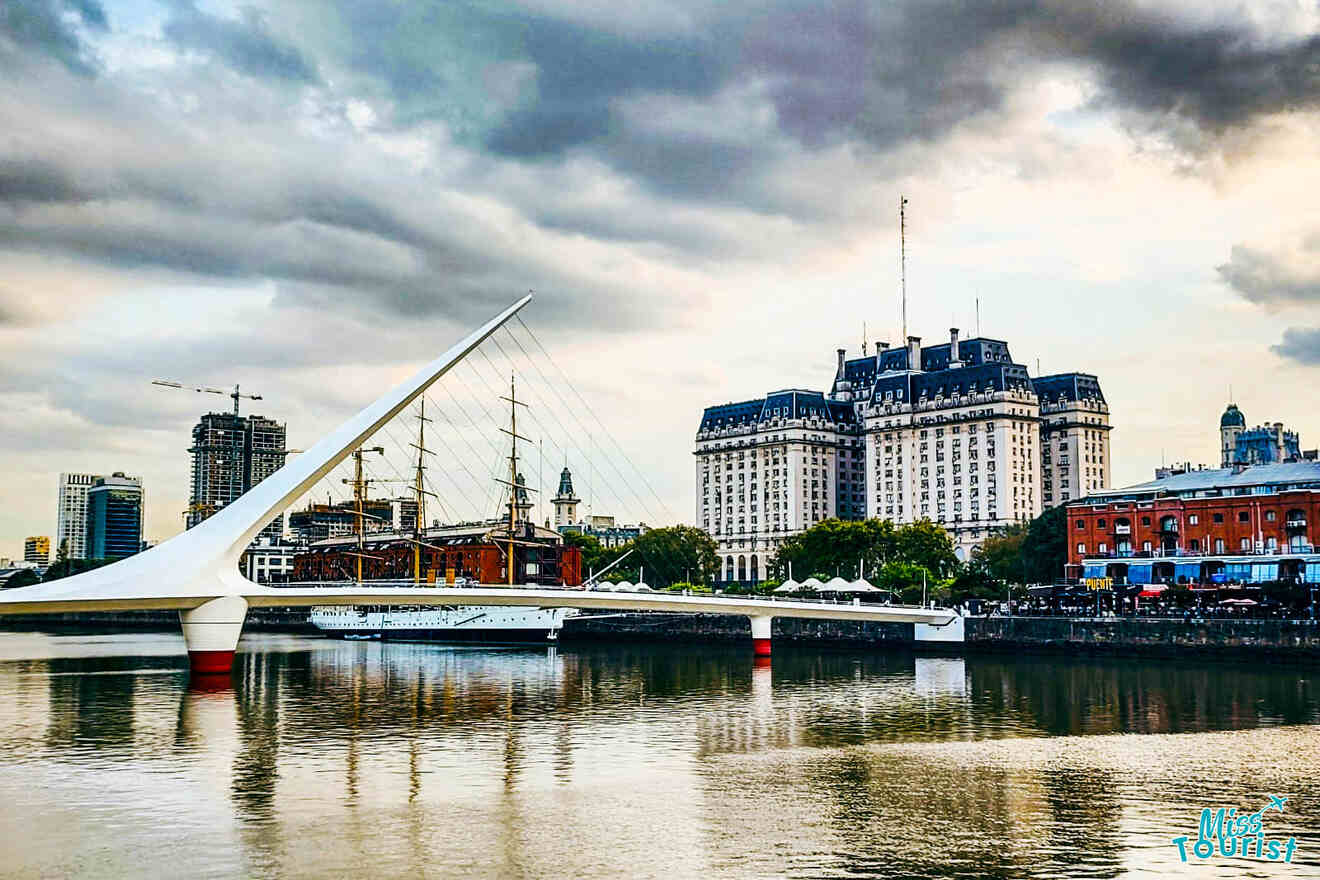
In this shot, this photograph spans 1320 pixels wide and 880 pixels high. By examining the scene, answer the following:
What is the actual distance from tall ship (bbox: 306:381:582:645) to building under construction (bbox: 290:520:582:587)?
8 cm

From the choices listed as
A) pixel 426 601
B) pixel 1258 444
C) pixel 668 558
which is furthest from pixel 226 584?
pixel 1258 444

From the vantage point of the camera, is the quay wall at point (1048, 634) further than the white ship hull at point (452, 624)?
No

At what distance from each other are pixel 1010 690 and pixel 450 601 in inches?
732

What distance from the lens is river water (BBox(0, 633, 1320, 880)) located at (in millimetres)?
19578

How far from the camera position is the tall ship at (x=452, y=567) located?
282 ft

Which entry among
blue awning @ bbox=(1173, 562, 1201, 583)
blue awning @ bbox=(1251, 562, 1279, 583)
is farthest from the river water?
blue awning @ bbox=(1173, 562, 1201, 583)

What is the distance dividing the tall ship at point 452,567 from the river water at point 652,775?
35.9m

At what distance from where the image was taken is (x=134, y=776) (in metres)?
26.6

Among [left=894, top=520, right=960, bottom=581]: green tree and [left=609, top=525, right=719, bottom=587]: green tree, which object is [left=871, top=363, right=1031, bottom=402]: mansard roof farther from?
[left=894, top=520, right=960, bottom=581]: green tree

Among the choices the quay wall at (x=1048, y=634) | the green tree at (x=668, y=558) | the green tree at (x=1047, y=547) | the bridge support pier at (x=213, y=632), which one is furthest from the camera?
the green tree at (x=668, y=558)

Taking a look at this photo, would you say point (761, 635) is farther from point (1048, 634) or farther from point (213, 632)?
point (213, 632)

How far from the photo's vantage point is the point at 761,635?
205 feet

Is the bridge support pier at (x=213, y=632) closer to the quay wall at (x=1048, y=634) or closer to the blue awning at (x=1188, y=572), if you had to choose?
the quay wall at (x=1048, y=634)

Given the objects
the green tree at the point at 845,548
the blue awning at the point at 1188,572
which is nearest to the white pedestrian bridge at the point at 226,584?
the blue awning at the point at 1188,572
